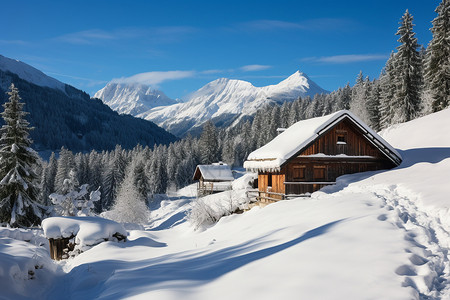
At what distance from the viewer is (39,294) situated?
9.66 m

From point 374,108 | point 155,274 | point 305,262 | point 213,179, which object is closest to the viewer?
point 305,262

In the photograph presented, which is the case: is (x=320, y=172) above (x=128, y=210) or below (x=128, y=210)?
above

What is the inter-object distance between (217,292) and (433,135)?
84.3 feet

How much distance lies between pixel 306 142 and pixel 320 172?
9.35 feet

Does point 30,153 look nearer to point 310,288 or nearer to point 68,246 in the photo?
point 68,246

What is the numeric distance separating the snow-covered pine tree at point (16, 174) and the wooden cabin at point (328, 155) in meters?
17.3

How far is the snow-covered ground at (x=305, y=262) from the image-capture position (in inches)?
255

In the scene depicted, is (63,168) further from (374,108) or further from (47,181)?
(374,108)

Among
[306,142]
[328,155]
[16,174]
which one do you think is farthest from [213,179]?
[306,142]

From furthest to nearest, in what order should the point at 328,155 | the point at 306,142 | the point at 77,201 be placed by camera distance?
the point at 77,201 → the point at 328,155 → the point at 306,142

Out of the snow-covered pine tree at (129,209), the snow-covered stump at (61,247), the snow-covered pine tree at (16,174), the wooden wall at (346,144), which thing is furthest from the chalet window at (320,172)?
the snow-covered pine tree at (129,209)

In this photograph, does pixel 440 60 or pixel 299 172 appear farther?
pixel 440 60

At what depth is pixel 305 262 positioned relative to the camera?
7.63 m

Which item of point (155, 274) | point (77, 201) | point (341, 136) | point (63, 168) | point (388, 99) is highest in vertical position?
point (388, 99)
